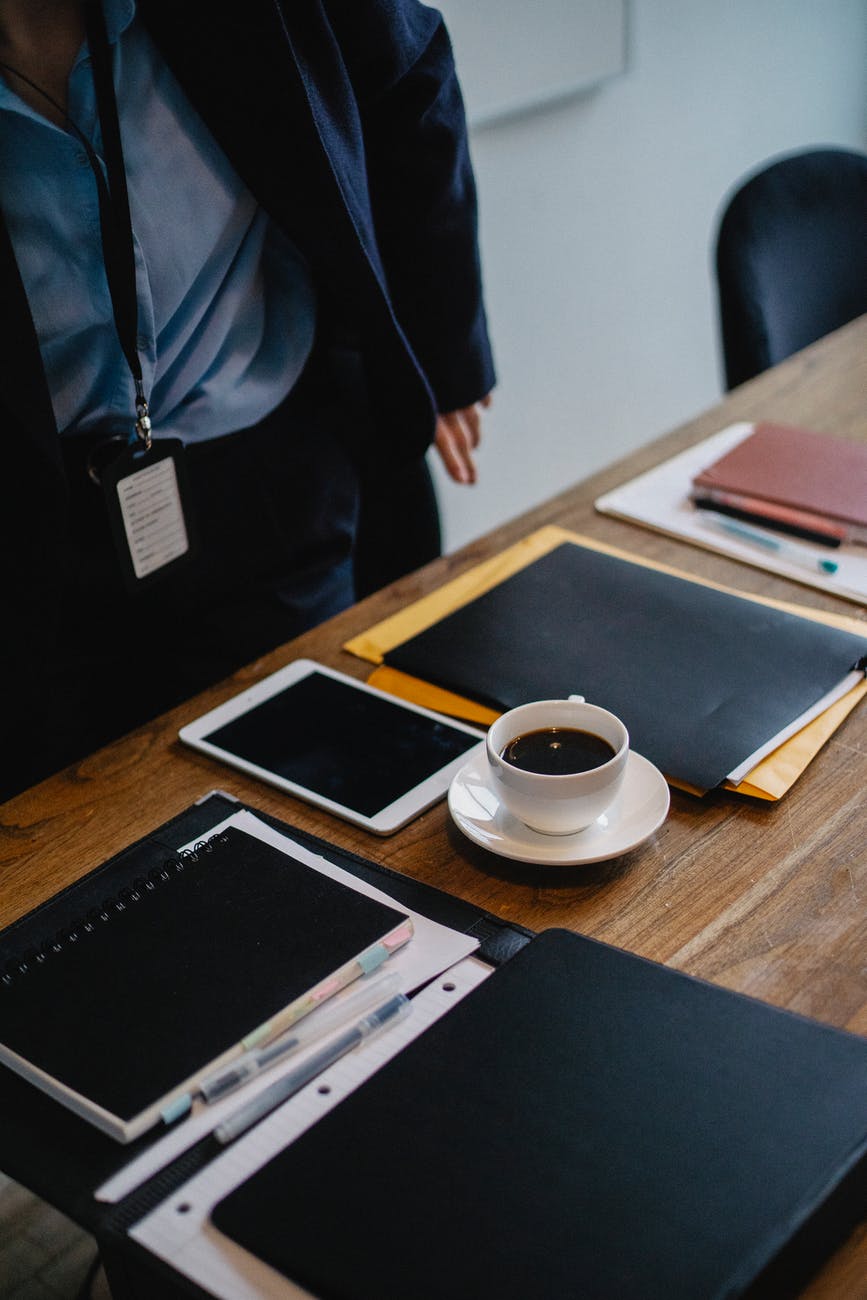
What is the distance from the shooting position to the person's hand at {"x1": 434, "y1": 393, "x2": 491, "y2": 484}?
5.09 feet

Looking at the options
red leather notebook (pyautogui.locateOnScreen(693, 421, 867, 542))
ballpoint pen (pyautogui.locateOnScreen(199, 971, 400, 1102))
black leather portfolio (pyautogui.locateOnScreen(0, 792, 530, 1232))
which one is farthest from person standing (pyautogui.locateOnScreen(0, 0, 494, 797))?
ballpoint pen (pyautogui.locateOnScreen(199, 971, 400, 1102))

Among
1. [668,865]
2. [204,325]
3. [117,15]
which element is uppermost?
[117,15]

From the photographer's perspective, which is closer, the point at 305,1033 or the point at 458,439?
the point at 305,1033

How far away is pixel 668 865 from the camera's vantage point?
918mm

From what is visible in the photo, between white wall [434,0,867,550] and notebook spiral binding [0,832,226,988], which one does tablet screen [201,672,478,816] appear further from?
white wall [434,0,867,550]

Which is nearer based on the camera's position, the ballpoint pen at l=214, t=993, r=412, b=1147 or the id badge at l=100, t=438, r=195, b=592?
the ballpoint pen at l=214, t=993, r=412, b=1147

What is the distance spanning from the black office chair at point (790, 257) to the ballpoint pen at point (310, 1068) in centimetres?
129

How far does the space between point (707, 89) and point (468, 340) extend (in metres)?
1.77

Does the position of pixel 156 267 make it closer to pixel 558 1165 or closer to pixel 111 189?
pixel 111 189

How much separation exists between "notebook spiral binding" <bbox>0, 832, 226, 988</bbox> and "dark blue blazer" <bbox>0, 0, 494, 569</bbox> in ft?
1.27

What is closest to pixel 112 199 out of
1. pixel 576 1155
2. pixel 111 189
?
pixel 111 189

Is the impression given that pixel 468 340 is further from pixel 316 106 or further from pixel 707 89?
pixel 707 89

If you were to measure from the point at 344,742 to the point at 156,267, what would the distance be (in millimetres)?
496

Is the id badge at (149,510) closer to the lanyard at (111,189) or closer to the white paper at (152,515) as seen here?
the white paper at (152,515)
